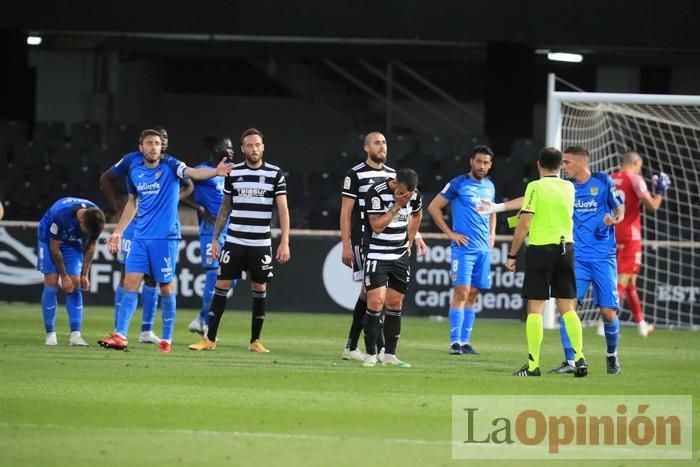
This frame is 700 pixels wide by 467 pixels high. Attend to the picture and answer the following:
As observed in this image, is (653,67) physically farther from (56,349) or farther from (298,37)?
(56,349)

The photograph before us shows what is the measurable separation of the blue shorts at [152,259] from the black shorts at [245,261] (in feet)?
1.76

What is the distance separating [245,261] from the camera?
12711mm

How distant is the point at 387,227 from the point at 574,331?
5.99 ft

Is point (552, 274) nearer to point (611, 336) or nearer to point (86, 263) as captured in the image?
point (611, 336)

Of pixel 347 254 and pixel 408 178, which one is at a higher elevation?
pixel 408 178

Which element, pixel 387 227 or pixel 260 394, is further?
pixel 387 227

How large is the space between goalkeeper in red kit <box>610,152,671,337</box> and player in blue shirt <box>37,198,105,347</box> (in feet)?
21.7

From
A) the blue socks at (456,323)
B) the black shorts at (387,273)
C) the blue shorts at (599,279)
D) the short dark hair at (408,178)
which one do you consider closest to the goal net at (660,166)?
the blue socks at (456,323)

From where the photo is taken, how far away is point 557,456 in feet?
25.1

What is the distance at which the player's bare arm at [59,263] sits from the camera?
Answer: 1272cm

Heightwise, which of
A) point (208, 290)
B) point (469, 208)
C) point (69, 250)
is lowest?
point (208, 290)

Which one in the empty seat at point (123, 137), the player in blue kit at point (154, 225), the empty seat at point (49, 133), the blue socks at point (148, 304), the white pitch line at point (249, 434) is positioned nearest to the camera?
the white pitch line at point (249, 434)

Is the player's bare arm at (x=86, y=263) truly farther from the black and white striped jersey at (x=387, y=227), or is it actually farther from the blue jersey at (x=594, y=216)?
the blue jersey at (x=594, y=216)
